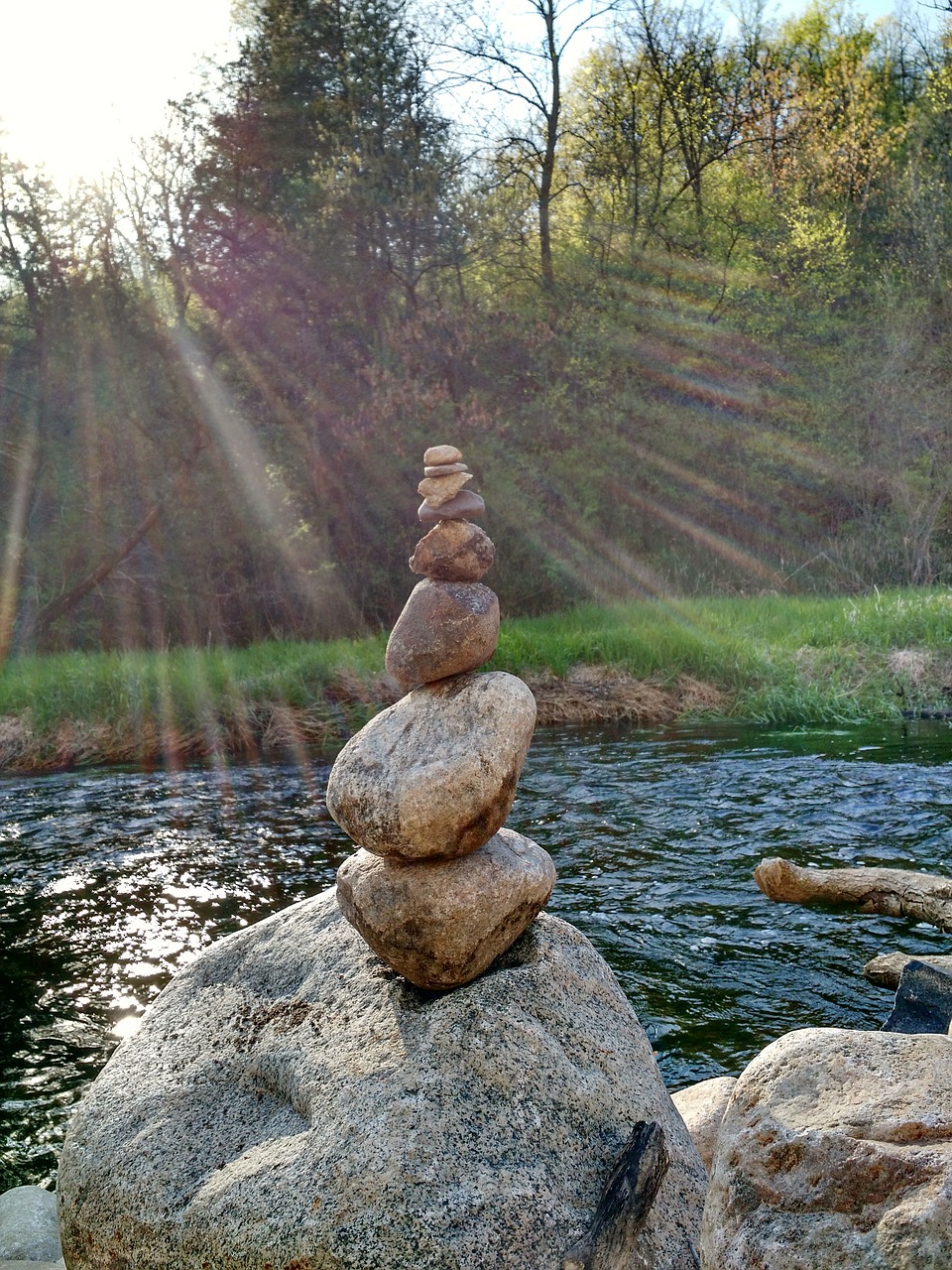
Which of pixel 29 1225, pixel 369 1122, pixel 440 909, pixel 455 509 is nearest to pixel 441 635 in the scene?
pixel 455 509

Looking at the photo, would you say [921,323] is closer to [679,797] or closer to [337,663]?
[337,663]

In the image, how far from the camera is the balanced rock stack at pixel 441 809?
355 centimetres

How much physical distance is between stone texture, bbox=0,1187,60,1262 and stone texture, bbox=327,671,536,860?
5.95 ft

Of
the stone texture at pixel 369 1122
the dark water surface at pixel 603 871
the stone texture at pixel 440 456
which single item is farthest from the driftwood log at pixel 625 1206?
the stone texture at pixel 440 456

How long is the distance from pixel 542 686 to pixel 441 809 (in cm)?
1044

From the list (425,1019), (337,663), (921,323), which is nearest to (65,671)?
(337,663)

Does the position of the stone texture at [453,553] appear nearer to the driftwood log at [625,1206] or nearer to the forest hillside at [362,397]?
the driftwood log at [625,1206]

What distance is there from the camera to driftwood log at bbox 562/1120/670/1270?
9.17 feet

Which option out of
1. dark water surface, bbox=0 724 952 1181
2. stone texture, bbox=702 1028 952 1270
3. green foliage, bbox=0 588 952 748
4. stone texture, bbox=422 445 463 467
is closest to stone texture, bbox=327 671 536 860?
stone texture, bbox=422 445 463 467

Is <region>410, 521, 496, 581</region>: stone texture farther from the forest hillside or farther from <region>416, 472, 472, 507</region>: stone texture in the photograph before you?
the forest hillside

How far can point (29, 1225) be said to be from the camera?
3842mm

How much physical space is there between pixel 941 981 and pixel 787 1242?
2794mm

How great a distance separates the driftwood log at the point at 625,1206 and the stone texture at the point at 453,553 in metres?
2.02

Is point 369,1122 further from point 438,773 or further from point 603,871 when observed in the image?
point 603,871
